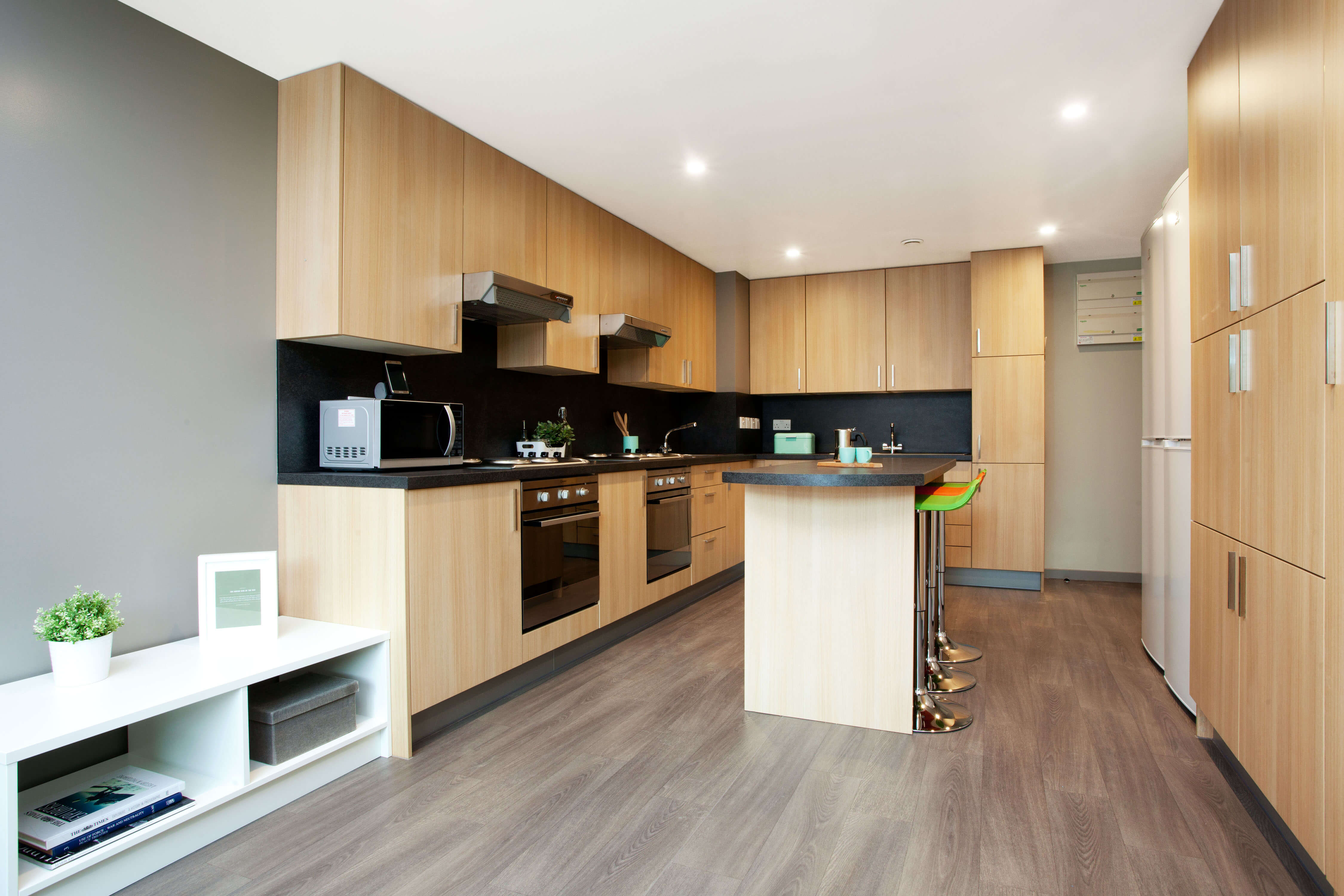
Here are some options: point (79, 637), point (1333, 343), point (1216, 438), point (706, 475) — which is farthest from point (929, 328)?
point (79, 637)

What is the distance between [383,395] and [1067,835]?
2772mm

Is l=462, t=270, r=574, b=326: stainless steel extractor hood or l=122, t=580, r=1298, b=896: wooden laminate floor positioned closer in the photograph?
l=122, t=580, r=1298, b=896: wooden laminate floor

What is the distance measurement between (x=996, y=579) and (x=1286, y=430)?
3642mm

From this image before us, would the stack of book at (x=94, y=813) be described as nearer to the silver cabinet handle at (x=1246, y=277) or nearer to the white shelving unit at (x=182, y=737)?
the white shelving unit at (x=182, y=737)

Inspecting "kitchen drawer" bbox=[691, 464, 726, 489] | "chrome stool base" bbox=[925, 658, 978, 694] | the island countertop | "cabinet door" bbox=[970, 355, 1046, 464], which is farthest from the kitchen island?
"cabinet door" bbox=[970, 355, 1046, 464]

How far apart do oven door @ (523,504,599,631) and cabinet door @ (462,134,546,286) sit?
3.72ft

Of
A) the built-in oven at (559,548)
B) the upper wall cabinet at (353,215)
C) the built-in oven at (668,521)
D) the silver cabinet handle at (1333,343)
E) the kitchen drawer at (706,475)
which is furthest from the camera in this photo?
the kitchen drawer at (706,475)

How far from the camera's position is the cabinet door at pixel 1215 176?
2.08 m

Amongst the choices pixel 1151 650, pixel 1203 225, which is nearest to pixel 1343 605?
pixel 1203 225

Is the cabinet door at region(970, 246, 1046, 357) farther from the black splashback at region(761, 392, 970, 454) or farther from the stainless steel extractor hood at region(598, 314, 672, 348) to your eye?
the stainless steel extractor hood at region(598, 314, 672, 348)

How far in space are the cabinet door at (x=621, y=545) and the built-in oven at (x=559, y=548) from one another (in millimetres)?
69

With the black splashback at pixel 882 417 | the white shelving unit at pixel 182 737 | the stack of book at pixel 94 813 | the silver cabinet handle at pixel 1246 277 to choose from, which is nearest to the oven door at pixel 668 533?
the white shelving unit at pixel 182 737

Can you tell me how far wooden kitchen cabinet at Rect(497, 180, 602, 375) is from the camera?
141 inches

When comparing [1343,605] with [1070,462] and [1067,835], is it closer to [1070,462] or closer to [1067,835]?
[1067,835]
